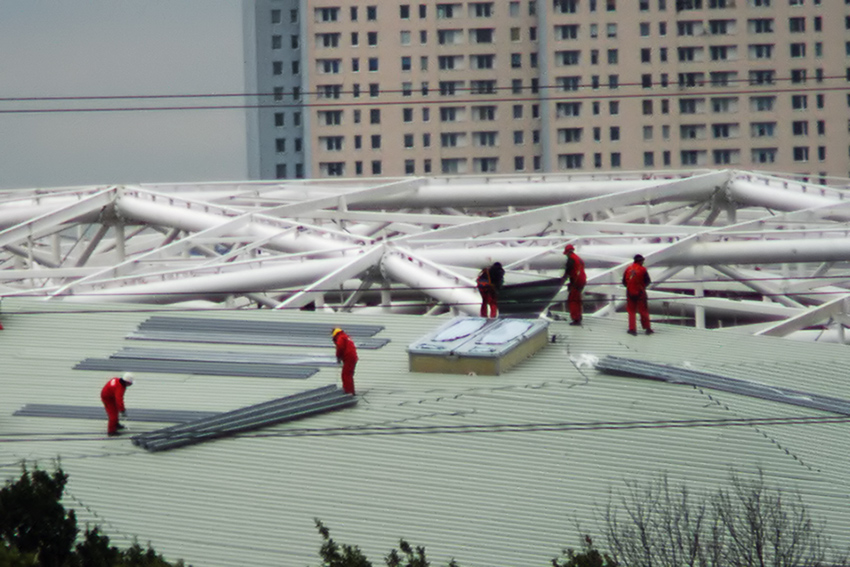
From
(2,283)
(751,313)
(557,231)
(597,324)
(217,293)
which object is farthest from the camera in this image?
(2,283)

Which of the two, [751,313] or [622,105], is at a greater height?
[622,105]

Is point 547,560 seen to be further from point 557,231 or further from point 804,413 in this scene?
point 557,231

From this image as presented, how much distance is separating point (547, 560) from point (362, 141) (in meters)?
116

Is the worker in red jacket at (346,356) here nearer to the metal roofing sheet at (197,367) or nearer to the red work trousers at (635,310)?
the metal roofing sheet at (197,367)

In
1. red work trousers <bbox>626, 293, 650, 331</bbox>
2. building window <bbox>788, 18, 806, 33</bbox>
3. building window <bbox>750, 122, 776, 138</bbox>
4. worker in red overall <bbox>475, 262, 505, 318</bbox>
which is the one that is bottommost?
red work trousers <bbox>626, 293, 650, 331</bbox>

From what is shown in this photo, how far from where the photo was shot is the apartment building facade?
132 m

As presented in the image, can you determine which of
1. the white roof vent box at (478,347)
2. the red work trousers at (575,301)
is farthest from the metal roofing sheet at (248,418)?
the red work trousers at (575,301)

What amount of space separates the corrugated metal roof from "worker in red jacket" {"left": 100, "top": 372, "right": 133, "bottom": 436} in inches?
12.7

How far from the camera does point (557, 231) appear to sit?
5016 cm

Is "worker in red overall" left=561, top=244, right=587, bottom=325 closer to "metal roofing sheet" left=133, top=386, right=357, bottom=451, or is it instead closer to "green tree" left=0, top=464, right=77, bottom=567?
"metal roofing sheet" left=133, top=386, right=357, bottom=451

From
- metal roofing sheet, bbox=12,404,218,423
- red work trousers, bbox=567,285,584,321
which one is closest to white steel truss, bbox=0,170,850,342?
red work trousers, bbox=567,285,584,321

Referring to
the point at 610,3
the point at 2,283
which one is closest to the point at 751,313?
the point at 2,283

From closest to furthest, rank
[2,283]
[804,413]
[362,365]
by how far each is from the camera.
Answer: [804,413]
[362,365]
[2,283]

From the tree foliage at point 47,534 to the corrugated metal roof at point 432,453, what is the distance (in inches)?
115
